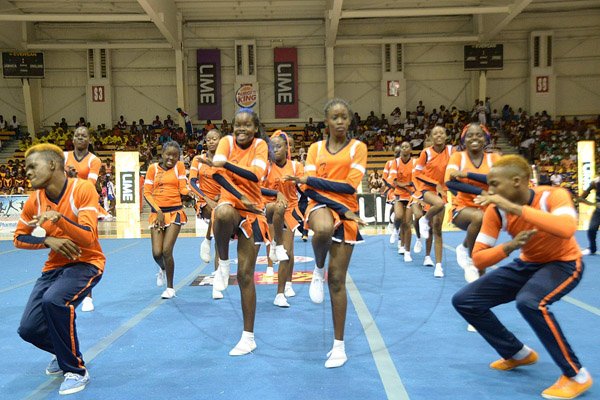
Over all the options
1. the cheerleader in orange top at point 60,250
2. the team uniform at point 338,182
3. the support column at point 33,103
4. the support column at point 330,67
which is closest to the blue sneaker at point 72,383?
the cheerleader in orange top at point 60,250

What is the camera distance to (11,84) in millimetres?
29000

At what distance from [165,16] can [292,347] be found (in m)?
22.0

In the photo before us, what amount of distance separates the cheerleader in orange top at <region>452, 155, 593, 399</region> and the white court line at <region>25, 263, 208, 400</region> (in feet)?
9.68

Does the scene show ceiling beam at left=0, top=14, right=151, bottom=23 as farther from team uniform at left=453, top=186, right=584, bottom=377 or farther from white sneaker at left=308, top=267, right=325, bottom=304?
team uniform at left=453, top=186, right=584, bottom=377

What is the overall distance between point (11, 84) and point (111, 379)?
96.5 feet

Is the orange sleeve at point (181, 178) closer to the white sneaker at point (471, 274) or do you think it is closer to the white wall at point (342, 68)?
the white sneaker at point (471, 274)

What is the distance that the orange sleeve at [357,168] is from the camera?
171 inches

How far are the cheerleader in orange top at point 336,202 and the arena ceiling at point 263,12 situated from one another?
18341 mm

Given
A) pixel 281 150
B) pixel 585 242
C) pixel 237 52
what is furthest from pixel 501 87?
pixel 281 150

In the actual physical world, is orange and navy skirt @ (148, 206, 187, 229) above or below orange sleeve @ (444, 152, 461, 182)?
below

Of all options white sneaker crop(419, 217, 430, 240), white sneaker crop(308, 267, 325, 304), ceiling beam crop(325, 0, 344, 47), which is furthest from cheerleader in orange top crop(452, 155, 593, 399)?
ceiling beam crop(325, 0, 344, 47)

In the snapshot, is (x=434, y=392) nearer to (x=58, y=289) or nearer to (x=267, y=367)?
(x=267, y=367)

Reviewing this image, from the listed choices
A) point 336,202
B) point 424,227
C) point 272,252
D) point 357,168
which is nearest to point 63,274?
point 336,202

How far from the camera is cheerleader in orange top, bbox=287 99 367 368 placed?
4.25 metres
